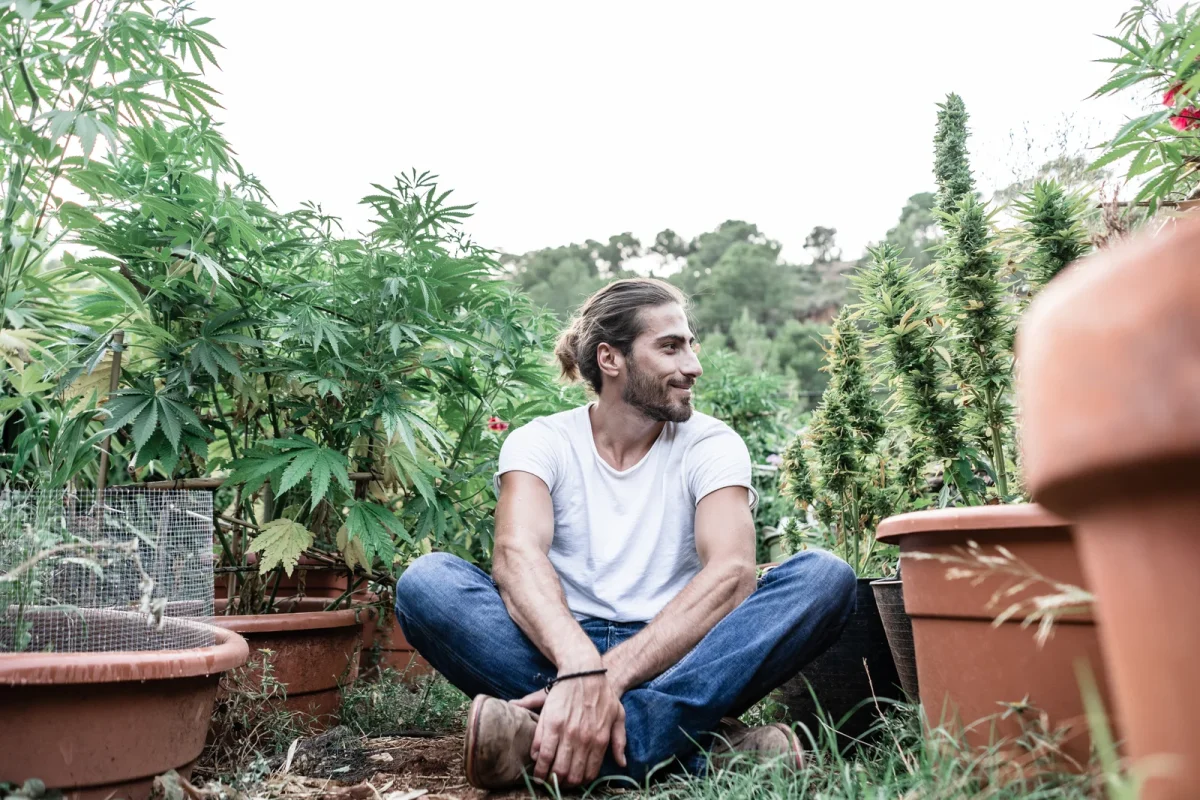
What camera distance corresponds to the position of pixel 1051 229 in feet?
6.41

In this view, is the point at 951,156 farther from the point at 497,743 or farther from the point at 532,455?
the point at 497,743

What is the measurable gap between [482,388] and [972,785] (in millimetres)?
1988

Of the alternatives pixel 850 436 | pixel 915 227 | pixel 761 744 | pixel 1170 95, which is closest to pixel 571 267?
pixel 915 227

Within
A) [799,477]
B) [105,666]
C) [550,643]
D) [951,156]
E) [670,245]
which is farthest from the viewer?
[670,245]

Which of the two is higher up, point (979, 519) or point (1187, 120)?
point (1187, 120)

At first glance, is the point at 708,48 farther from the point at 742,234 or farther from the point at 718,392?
the point at 742,234

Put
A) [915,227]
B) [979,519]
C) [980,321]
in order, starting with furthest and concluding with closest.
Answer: [915,227], [980,321], [979,519]

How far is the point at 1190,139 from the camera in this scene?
171cm

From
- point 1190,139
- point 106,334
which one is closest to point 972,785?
point 1190,139

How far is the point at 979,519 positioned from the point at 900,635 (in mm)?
648

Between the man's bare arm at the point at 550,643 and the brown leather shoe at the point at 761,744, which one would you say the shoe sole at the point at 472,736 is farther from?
the brown leather shoe at the point at 761,744

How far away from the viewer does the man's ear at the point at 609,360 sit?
2.53 meters

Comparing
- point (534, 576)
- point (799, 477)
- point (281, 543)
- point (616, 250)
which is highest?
point (616, 250)

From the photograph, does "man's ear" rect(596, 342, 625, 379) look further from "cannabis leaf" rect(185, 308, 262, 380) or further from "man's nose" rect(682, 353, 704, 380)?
"cannabis leaf" rect(185, 308, 262, 380)
